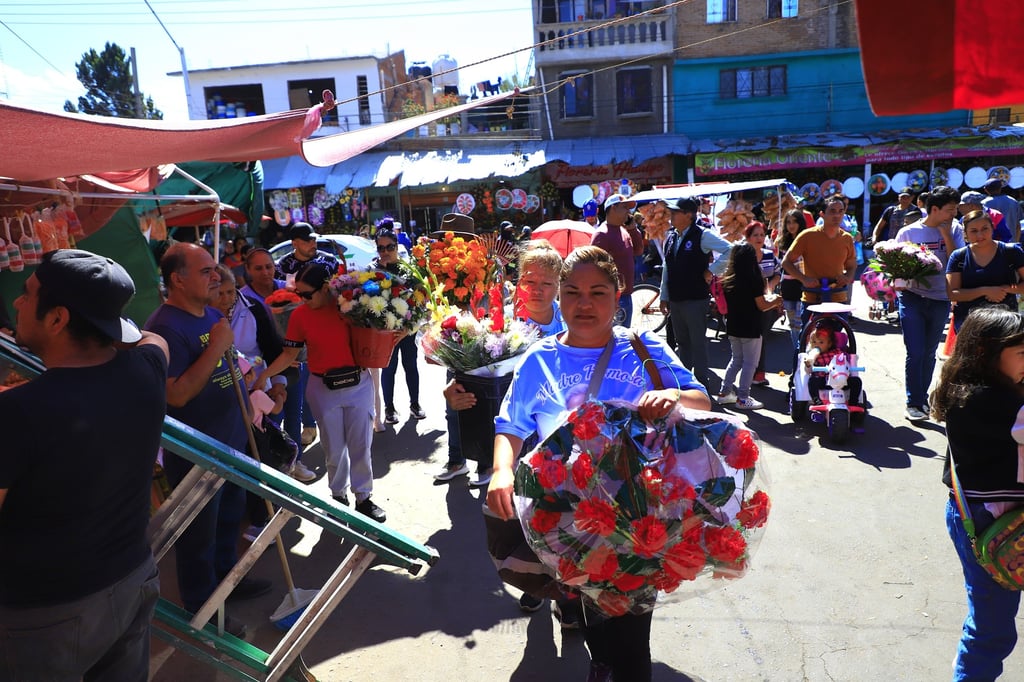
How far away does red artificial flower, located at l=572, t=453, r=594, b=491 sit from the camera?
87.0 inches

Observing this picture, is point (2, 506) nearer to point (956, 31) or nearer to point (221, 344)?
point (221, 344)

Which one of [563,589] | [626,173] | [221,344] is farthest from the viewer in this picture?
[626,173]

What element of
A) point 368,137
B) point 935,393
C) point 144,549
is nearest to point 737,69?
point 368,137

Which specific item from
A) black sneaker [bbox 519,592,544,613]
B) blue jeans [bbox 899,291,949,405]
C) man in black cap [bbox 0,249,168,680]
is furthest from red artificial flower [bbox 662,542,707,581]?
blue jeans [bbox 899,291,949,405]

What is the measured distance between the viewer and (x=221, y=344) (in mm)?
3297

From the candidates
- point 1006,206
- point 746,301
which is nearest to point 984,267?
point 746,301

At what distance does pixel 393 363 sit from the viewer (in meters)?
7.37

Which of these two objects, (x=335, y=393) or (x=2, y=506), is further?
(x=335, y=393)

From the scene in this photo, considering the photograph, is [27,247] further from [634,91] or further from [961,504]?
[634,91]

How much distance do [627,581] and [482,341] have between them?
2.38 meters

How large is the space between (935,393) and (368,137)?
392 cm

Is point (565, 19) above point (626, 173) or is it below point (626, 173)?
above

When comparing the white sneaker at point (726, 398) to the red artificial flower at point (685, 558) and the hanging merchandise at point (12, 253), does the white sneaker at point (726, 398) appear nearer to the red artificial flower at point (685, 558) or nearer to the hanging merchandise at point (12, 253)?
the red artificial flower at point (685, 558)

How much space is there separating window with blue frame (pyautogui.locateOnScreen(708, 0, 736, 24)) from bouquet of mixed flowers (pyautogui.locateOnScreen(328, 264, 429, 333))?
938 inches
